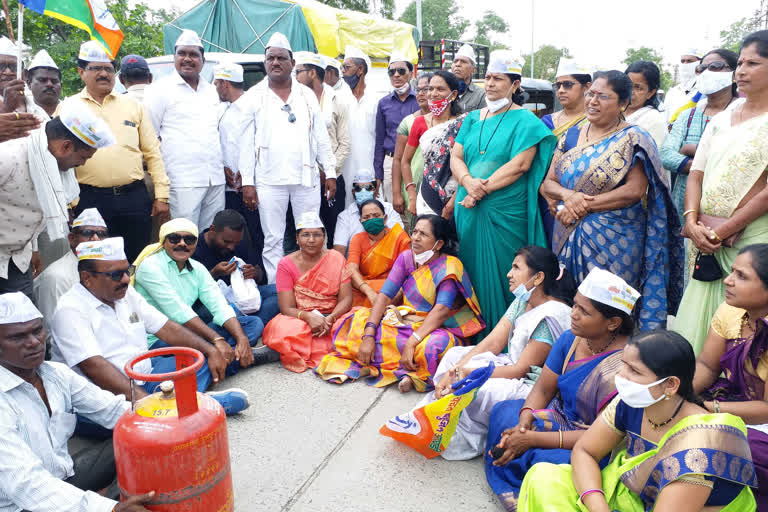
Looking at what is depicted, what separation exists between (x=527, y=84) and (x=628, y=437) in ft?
39.6

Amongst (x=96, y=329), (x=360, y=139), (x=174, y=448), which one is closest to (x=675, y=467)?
(x=174, y=448)

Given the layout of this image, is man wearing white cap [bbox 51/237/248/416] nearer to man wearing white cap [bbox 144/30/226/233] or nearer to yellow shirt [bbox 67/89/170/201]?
yellow shirt [bbox 67/89/170/201]

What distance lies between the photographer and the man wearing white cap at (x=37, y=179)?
10.7ft

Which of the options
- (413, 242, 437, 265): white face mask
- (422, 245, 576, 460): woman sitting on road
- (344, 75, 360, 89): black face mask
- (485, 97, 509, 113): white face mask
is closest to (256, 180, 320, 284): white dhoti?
(413, 242, 437, 265): white face mask

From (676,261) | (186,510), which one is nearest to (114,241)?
(186,510)

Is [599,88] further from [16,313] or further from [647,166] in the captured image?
[16,313]

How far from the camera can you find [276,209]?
5.28 m

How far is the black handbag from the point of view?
10.3ft

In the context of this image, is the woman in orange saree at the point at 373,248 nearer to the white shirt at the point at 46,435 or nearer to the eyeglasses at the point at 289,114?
the eyeglasses at the point at 289,114

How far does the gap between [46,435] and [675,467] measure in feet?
7.63

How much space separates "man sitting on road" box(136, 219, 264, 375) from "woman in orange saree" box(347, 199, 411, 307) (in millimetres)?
1052

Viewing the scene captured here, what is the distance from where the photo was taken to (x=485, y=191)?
407 centimetres

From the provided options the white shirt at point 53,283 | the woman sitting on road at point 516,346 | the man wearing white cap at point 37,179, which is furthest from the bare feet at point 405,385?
the man wearing white cap at point 37,179

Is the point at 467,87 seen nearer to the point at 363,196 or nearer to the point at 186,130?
the point at 363,196
